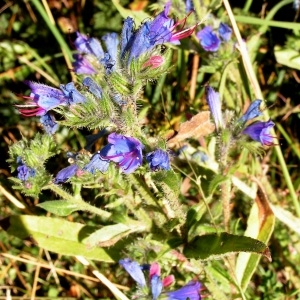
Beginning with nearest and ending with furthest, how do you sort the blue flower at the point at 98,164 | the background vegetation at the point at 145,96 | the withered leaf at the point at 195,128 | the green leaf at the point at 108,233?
the blue flower at the point at 98,164 → the green leaf at the point at 108,233 → the withered leaf at the point at 195,128 → the background vegetation at the point at 145,96

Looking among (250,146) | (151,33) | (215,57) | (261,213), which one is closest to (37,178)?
(151,33)

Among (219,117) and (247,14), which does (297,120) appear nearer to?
(247,14)

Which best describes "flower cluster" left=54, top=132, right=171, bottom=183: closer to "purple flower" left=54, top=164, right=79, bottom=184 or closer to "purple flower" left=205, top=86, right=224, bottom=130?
"purple flower" left=54, top=164, right=79, bottom=184

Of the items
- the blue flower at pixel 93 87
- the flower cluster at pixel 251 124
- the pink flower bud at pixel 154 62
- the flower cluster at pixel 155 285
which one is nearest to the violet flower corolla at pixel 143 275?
the flower cluster at pixel 155 285

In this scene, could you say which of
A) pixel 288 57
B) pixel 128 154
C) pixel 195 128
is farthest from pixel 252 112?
pixel 288 57

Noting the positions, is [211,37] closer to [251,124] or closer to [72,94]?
[251,124]

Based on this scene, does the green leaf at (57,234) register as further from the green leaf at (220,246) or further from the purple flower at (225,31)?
the purple flower at (225,31)
